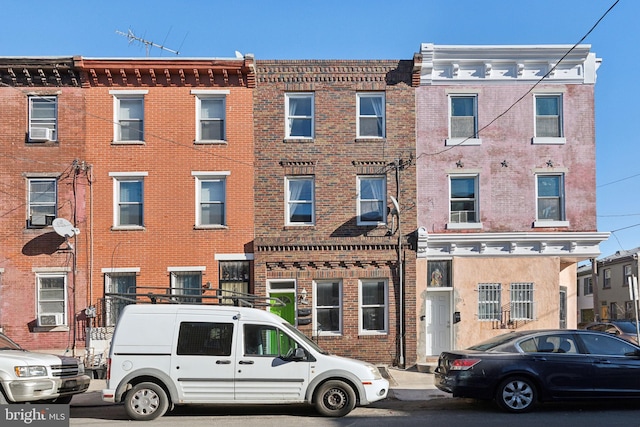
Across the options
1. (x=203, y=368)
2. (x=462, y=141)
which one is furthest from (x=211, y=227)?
(x=203, y=368)

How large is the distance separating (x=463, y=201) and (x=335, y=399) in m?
9.63

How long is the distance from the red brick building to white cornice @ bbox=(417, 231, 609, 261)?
396 inches

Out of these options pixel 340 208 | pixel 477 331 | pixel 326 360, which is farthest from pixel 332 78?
pixel 326 360

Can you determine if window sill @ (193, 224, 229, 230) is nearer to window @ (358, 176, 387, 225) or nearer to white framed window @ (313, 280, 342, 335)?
white framed window @ (313, 280, 342, 335)

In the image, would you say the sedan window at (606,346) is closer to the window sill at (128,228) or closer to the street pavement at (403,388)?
the street pavement at (403,388)

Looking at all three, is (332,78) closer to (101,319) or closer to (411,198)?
(411,198)

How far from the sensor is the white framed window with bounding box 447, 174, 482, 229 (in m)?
→ 19.2

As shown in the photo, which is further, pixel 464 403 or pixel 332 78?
pixel 332 78

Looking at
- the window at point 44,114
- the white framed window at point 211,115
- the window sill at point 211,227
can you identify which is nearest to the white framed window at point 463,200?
the window sill at point 211,227

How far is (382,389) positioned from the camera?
451 inches

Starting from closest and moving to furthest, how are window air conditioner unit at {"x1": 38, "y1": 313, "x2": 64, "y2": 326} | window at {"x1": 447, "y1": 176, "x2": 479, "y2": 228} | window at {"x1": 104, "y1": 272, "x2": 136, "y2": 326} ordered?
window air conditioner unit at {"x1": 38, "y1": 313, "x2": 64, "y2": 326} → window at {"x1": 104, "y1": 272, "x2": 136, "y2": 326} → window at {"x1": 447, "y1": 176, "x2": 479, "y2": 228}

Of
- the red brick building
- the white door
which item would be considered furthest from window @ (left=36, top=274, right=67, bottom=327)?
the white door

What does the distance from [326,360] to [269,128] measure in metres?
9.53

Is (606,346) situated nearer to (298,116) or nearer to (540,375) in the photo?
(540,375)
